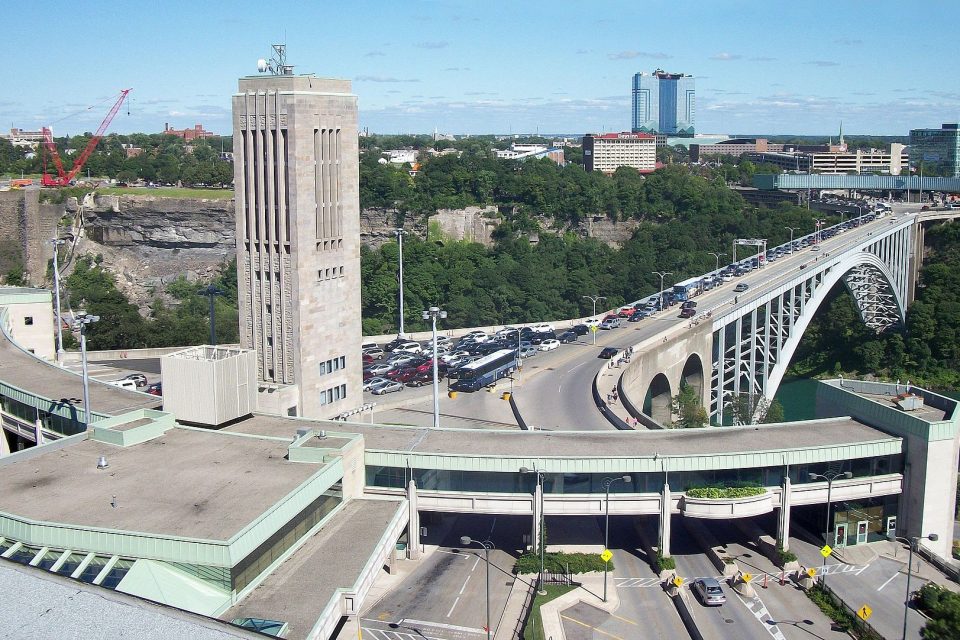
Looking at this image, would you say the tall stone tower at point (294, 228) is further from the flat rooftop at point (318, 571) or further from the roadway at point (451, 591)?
the flat rooftop at point (318, 571)

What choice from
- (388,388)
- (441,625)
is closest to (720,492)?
(441,625)

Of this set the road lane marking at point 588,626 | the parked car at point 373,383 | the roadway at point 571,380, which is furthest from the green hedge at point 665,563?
the parked car at point 373,383

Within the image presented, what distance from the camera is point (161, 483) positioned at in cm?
3362

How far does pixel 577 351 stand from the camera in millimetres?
74500

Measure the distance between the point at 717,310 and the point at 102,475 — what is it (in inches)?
2358

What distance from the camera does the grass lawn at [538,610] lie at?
107 ft

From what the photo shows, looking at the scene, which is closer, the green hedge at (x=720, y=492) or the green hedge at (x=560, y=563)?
the green hedge at (x=560, y=563)

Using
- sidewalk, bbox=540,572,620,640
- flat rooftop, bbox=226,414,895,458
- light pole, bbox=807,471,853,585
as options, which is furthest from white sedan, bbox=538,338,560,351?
sidewalk, bbox=540,572,620,640

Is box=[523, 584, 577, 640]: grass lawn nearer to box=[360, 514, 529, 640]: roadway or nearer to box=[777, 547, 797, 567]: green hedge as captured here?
box=[360, 514, 529, 640]: roadway

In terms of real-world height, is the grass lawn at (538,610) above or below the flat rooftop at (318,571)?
below

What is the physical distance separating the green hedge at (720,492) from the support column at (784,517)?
1375 mm

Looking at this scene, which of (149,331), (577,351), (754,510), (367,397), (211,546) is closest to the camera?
(211,546)

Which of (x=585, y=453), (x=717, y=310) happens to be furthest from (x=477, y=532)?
(x=717, y=310)

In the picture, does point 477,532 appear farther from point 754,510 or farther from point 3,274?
point 3,274
